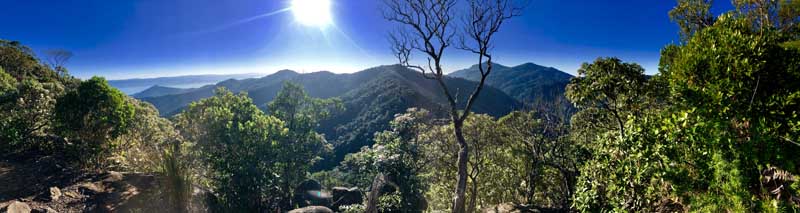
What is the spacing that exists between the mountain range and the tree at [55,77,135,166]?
39.9 ft

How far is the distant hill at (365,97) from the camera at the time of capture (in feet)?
211

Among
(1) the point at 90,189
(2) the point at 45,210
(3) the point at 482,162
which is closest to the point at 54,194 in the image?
(1) the point at 90,189

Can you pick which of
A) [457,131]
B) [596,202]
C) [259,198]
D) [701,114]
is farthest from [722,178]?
[259,198]

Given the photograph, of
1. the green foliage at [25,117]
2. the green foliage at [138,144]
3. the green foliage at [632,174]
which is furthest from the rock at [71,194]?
the green foliage at [632,174]

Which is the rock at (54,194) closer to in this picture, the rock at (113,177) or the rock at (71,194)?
the rock at (71,194)

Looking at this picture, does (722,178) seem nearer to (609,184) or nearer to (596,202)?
(609,184)

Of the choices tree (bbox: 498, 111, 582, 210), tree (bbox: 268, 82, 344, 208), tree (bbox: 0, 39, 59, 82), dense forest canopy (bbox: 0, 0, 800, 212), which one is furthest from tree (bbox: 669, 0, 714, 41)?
tree (bbox: 0, 39, 59, 82)

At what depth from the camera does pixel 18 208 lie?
655cm

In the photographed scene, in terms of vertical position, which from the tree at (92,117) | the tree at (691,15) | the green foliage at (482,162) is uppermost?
the tree at (691,15)

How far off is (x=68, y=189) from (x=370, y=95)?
92.5 meters

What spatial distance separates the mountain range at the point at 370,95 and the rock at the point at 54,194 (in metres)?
13.1

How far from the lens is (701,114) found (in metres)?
4.13

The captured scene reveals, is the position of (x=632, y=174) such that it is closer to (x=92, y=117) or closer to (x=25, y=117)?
(x=92, y=117)

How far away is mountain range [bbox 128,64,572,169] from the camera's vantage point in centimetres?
6431
